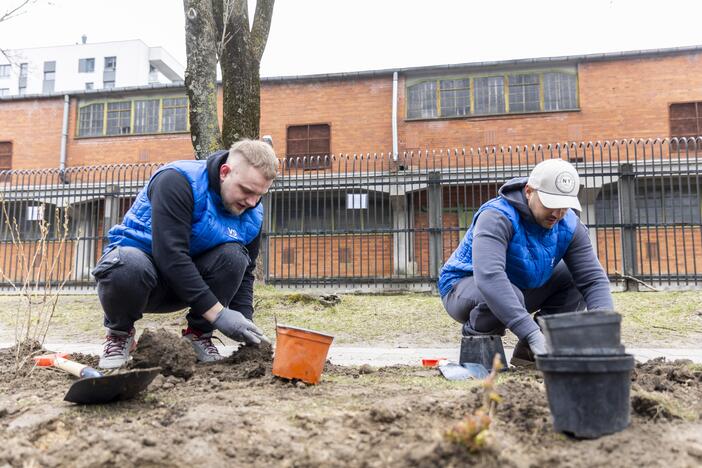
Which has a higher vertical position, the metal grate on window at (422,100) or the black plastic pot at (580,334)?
the metal grate on window at (422,100)

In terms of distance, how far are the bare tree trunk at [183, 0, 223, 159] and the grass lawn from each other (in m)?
2.27

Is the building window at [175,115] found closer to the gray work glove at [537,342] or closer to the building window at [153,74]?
the gray work glove at [537,342]

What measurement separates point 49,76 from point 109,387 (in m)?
60.5

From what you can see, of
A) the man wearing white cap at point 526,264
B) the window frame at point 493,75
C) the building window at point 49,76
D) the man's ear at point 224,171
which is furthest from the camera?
the building window at point 49,76

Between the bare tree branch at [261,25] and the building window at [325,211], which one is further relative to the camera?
the building window at [325,211]

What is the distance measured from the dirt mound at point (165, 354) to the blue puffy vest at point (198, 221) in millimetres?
636

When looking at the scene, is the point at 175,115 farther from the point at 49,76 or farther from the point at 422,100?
the point at 49,76

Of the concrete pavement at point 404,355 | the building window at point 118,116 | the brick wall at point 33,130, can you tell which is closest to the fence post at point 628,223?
the concrete pavement at point 404,355

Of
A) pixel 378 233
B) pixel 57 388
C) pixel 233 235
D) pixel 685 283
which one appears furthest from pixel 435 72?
pixel 57 388

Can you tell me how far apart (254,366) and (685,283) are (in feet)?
30.4

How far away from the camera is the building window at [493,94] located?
16.5 meters

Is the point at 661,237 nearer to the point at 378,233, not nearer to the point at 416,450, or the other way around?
the point at 378,233

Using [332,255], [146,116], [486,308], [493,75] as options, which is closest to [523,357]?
[486,308]

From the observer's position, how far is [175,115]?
734 inches
